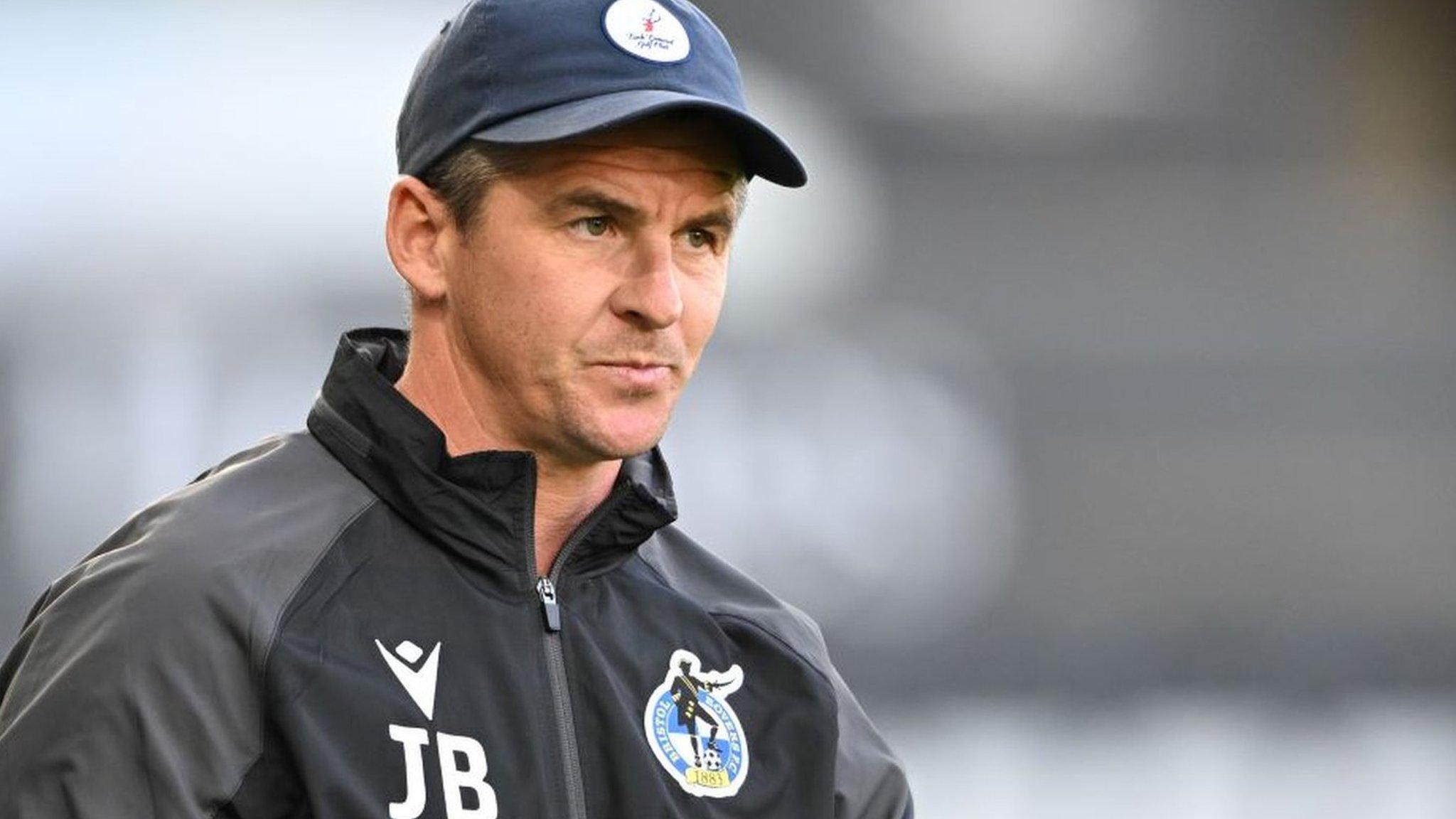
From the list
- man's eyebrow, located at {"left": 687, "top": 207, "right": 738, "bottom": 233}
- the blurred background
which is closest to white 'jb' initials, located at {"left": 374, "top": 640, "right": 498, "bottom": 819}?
man's eyebrow, located at {"left": 687, "top": 207, "right": 738, "bottom": 233}

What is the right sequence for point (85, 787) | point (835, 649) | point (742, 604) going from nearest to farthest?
point (85, 787) → point (742, 604) → point (835, 649)

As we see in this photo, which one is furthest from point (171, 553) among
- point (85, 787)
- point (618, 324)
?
point (618, 324)

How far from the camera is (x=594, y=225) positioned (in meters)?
1.63

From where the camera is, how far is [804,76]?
414 centimetres

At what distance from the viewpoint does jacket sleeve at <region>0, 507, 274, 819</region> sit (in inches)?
56.1

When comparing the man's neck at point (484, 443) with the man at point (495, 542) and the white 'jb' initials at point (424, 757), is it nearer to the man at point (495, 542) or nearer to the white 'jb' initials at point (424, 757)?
the man at point (495, 542)

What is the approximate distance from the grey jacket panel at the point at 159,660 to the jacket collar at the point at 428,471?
5 cm

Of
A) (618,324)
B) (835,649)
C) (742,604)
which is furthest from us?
(835,649)

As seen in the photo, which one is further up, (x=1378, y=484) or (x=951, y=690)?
(x=1378, y=484)

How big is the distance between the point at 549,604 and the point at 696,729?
0.14m

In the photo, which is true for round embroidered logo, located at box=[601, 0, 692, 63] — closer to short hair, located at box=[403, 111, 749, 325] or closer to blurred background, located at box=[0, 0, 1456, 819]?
short hair, located at box=[403, 111, 749, 325]

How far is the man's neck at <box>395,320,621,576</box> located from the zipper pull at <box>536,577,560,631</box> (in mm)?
14

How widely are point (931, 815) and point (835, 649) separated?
1.06 feet

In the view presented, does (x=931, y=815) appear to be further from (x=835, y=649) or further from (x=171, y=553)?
(x=171, y=553)
